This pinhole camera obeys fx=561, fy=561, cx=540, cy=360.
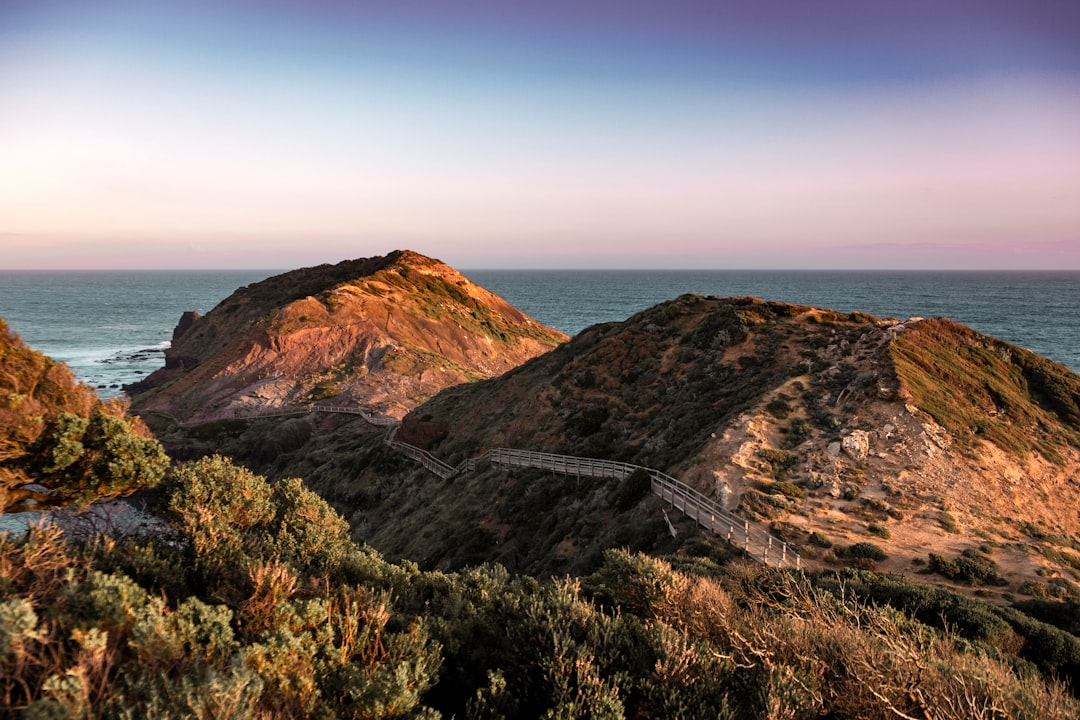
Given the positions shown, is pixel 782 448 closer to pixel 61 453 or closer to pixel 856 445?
pixel 856 445

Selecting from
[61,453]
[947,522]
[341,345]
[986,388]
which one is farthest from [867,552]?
[341,345]

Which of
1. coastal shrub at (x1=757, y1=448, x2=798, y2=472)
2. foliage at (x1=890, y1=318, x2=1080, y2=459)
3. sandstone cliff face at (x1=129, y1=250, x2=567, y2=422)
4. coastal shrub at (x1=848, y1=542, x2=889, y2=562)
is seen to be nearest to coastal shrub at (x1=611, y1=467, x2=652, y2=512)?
coastal shrub at (x1=757, y1=448, x2=798, y2=472)

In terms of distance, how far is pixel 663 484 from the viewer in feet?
69.1

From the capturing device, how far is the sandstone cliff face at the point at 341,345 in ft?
206

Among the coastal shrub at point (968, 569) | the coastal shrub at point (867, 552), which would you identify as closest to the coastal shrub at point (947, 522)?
the coastal shrub at point (968, 569)

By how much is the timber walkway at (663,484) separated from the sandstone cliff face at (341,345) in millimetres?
22051

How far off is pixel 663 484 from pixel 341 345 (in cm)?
5876

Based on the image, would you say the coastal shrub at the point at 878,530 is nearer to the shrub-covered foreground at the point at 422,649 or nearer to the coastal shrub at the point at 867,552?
the coastal shrub at the point at 867,552

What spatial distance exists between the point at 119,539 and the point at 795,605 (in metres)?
13.5

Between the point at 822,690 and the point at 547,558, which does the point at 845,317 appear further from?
the point at 822,690

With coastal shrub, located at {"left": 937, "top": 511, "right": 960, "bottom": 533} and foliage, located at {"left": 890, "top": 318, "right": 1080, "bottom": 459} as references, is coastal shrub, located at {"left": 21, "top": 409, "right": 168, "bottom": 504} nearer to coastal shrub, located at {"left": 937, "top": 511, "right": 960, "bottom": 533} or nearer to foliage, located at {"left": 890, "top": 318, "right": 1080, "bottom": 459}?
coastal shrub, located at {"left": 937, "top": 511, "right": 960, "bottom": 533}

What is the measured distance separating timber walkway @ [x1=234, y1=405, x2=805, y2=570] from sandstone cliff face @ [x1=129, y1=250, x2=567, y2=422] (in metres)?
22.1

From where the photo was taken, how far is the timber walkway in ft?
54.0

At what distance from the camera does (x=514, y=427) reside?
36719mm
